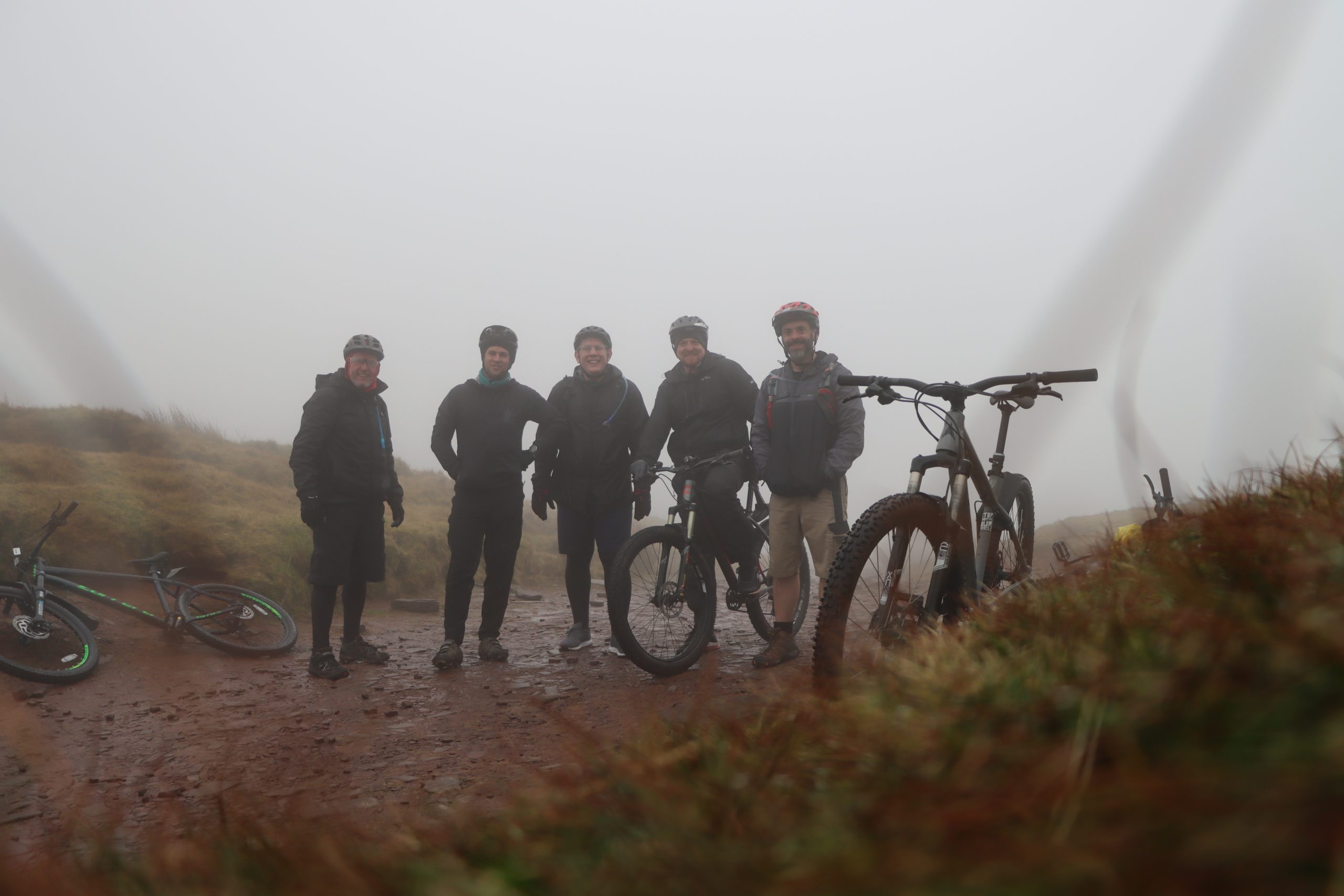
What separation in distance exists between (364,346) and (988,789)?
22.2 ft

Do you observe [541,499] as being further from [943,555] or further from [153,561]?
[943,555]

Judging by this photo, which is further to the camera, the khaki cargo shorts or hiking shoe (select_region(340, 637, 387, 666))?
hiking shoe (select_region(340, 637, 387, 666))

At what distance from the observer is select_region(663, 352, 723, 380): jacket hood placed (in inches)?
259

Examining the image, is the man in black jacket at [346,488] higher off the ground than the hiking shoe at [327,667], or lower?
higher

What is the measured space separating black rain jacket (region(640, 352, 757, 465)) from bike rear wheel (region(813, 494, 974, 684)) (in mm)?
3137

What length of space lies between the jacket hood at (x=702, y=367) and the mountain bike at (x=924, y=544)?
3027 millimetres

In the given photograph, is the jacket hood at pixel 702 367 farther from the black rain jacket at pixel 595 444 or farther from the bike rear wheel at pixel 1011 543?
the bike rear wheel at pixel 1011 543

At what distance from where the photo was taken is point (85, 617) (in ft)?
21.7

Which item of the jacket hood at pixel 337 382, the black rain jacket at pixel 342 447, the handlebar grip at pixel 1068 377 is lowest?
the handlebar grip at pixel 1068 377

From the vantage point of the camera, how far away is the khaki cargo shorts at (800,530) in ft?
18.3

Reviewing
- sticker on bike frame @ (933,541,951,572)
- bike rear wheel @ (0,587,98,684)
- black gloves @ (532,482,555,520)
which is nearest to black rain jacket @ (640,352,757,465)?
black gloves @ (532,482,555,520)

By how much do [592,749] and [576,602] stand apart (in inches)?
240

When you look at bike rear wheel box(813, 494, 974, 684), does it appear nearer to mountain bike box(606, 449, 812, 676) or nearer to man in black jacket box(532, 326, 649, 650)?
mountain bike box(606, 449, 812, 676)

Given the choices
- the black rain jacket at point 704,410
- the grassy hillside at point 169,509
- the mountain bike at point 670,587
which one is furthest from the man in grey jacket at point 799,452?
the grassy hillside at point 169,509
